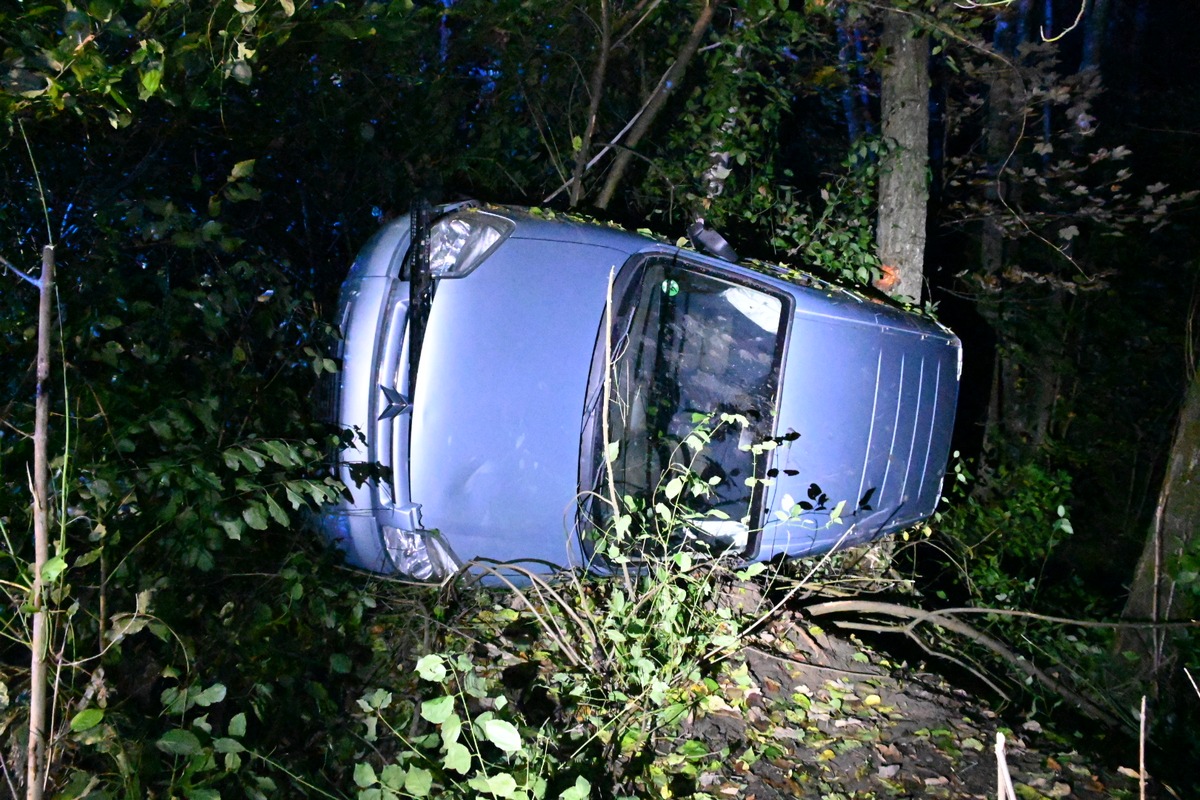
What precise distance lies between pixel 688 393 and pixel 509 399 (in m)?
1.08

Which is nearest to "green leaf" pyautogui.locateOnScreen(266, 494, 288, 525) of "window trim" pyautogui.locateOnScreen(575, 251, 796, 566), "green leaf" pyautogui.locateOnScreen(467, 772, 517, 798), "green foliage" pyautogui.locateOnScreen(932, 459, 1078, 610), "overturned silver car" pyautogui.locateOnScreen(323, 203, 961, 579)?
"overturned silver car" pyautogui.locateOnScreen(323, 203, 961, 579)

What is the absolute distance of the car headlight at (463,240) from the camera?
300 centimetres

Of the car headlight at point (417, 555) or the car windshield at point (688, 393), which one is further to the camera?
the car windshield at point (688, 393)

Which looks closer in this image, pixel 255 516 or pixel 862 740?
pixel 255 516

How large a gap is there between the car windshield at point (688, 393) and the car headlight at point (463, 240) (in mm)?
638

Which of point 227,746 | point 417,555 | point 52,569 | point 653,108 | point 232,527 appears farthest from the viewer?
point 653,108

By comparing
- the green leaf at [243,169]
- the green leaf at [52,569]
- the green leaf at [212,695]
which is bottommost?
the green leaf at [212,695]

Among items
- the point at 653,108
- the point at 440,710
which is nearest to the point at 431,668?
the point at 440,710

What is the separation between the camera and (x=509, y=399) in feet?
10.1

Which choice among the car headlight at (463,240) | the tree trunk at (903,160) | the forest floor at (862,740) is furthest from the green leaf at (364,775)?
the tree trunk at (903,160)

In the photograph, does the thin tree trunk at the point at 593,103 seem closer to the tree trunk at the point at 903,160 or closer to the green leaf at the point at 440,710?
the tree trunk at the point at 903,160

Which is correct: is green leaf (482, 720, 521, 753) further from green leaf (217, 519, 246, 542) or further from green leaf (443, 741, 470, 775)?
green leaf (217, 519, 246, 542)

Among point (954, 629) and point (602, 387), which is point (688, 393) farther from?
point (954, 629)

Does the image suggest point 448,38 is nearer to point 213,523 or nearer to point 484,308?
point 484,308
